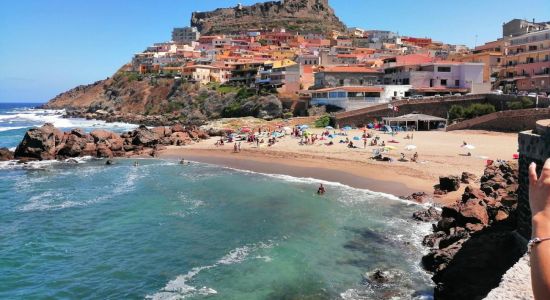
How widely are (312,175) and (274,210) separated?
872 cm

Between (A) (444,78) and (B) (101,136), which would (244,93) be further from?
(A) (444,78)

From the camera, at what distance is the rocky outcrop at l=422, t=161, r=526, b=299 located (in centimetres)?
1198

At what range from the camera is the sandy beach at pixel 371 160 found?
28.6 metres

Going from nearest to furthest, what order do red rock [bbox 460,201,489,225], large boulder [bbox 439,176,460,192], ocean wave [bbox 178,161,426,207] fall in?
1. red rock [bbox 460,201,489,225]
2. ocean wave [bbox 178,161,426,207]
3. large boulder [bbox 439,176,460,192]

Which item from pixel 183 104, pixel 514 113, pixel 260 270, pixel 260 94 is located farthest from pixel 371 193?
pixel 183 104

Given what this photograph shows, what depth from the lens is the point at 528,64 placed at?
178 ft

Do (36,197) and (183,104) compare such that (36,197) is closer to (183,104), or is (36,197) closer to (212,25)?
(183,104)

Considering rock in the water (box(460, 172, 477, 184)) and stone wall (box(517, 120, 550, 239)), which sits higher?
stone wall (box(517, 120, 550, 239))

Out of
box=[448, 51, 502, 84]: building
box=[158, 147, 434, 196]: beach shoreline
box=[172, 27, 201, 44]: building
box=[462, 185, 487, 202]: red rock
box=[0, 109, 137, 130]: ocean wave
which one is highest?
box=[172, 27, 201, 44]: building

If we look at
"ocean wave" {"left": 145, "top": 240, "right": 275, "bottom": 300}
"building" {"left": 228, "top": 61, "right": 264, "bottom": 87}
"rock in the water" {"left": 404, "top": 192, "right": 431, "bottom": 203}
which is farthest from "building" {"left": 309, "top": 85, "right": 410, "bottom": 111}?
"ocean wave" {"left": 145, "top": 240, "right": 275, "bottom": 300}

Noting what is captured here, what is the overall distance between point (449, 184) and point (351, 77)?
40.0 meters

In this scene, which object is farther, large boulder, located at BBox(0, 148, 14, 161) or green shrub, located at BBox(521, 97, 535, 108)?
large boulder, located at BBox(0, 148, 14, 161)

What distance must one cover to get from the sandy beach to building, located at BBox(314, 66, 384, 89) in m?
17.9

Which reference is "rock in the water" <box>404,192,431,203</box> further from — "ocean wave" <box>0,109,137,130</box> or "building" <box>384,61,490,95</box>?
"ocean wave" <box>0,109,137,130</box>
